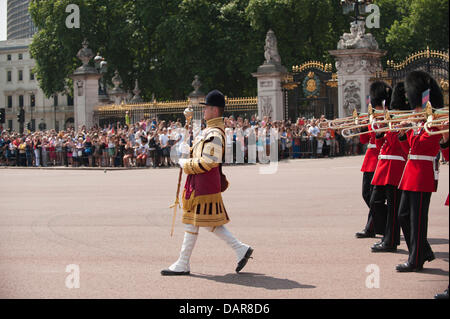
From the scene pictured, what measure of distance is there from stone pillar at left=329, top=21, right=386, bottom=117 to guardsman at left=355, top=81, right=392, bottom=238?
61.3 feet

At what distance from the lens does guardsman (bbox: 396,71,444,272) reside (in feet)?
25.5

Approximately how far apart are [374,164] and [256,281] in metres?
3.57

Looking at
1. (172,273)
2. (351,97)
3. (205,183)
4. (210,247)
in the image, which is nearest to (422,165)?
(205,183)

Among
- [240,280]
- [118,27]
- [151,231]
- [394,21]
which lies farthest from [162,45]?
[240,280]

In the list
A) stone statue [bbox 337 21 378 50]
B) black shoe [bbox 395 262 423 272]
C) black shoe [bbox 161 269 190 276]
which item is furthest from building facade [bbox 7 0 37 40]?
stone statue [bbox 337 21 378 50]

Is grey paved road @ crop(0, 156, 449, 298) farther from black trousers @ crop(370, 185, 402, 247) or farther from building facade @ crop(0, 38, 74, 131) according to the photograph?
building facade @ crop(0, 38, 74, 131)

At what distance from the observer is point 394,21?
45.7 metres

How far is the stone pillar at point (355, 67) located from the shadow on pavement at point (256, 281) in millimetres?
21940

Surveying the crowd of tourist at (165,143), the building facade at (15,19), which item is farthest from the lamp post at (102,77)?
the building facade at (15,19)

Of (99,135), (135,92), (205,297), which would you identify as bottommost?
(205,297)

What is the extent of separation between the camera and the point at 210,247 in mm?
9945
